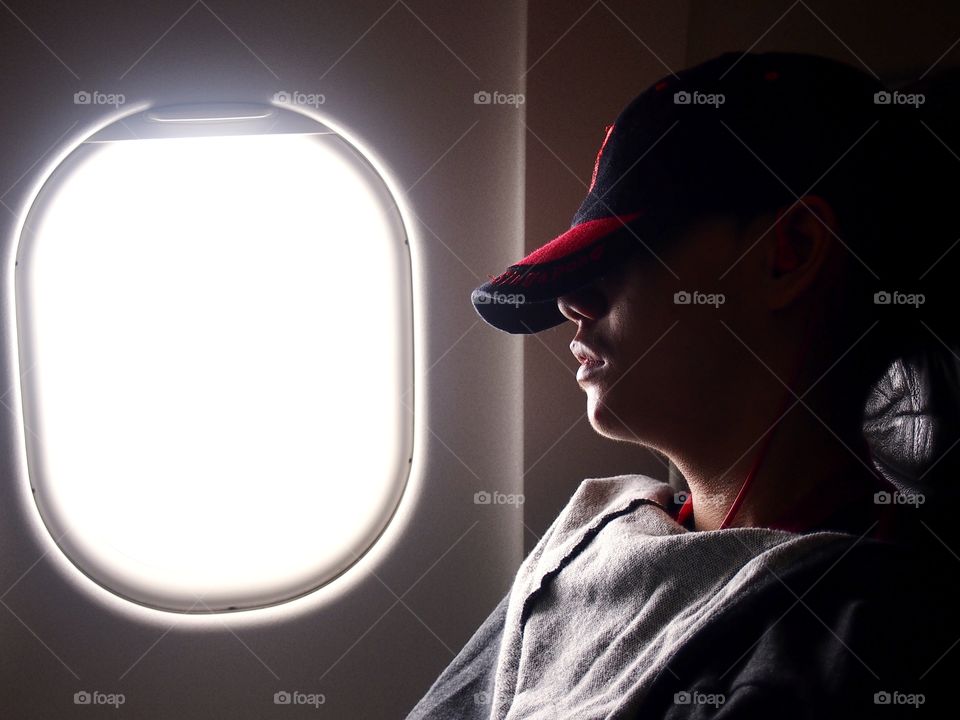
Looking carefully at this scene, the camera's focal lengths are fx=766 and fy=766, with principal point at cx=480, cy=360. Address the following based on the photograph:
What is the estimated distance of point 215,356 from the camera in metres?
1.34

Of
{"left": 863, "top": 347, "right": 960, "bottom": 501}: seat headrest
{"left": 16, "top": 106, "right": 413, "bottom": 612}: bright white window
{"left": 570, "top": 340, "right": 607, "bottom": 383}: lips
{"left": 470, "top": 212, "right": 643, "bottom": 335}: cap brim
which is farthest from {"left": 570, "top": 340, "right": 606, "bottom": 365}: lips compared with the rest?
{"left": 16, "top": 106, "right": 413, "bottom": 612}: bright white window

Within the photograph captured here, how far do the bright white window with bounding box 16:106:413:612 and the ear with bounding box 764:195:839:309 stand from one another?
67 centimetres

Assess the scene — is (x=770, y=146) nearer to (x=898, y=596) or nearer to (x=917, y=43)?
(x=898, y=596)

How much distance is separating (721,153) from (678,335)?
0.67 feet

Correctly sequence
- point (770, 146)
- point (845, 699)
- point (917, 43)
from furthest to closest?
point (917, 43) → point (770, 146) → point (845, 699)

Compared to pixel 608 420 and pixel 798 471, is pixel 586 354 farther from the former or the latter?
pixel 798 471

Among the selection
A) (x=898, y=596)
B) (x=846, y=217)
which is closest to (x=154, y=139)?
(x=846, y=217)

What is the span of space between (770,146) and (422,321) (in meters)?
0.69

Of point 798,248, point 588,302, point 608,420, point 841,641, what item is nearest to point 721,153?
point 798,248

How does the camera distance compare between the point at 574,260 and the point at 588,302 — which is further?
the point at 588,302

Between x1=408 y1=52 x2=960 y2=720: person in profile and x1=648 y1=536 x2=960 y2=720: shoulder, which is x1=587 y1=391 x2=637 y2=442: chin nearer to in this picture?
x1=408 y1=52 x2=960 y2=720: person in profile

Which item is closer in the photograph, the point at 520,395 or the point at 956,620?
the point at 956,620

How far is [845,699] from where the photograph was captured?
619mm

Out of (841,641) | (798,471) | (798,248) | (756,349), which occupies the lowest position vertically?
(841,641)
